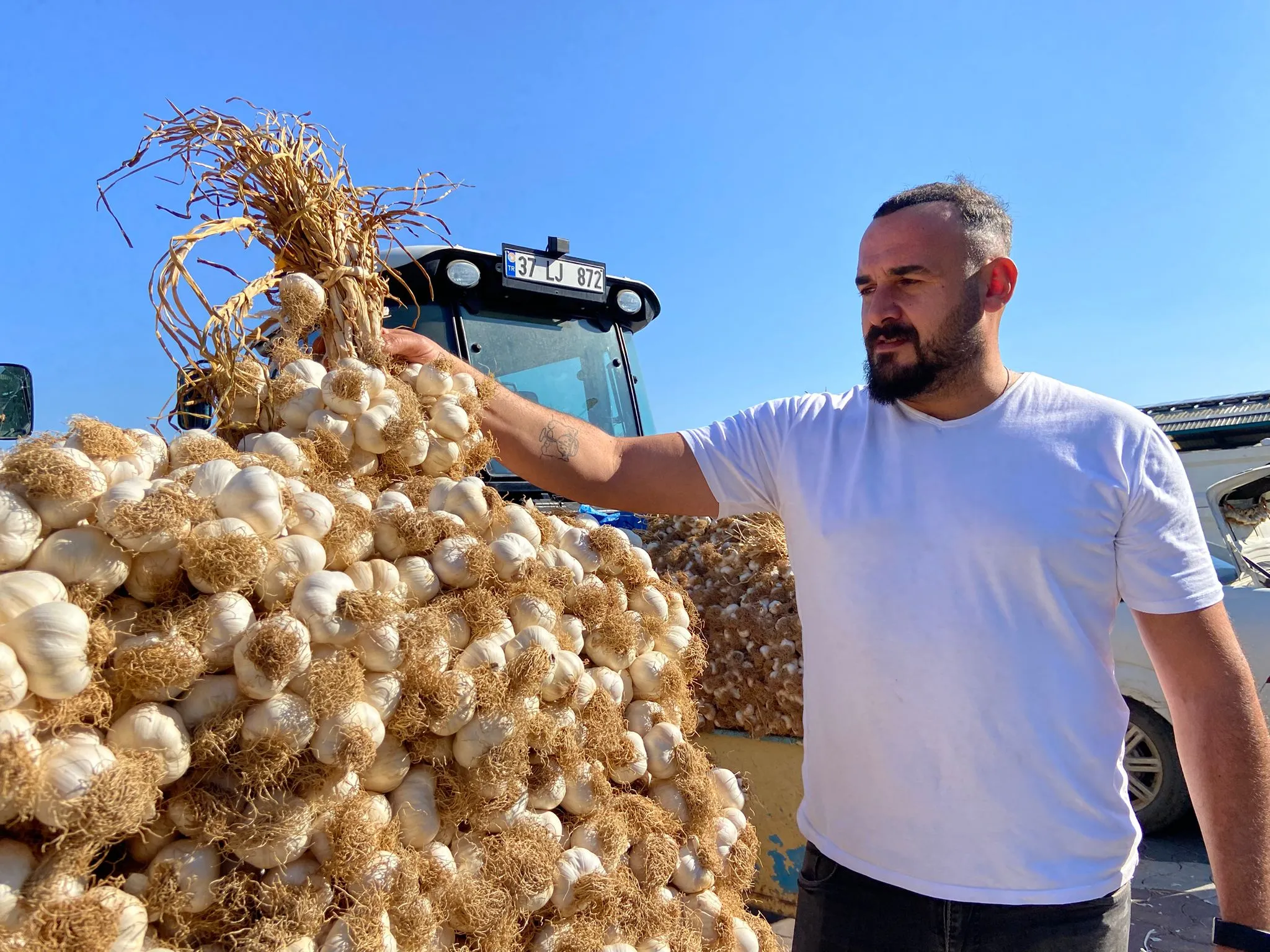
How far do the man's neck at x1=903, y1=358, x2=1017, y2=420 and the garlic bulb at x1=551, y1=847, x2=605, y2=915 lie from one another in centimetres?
114

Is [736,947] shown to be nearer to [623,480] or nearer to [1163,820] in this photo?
[623,480]

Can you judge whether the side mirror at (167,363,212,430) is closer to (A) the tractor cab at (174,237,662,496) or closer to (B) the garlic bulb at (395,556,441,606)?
(B) the garlic bulb at (395,556,441,606)

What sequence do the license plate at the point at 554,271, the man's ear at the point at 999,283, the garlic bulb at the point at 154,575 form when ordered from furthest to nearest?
1. the license plate at the point at 554,271
2. the man's ear at the point at 999,283
3. the garlic bulb at the point at 154,575

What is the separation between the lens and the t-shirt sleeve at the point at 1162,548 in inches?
63.8

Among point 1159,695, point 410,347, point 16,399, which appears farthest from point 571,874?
point 1159,695

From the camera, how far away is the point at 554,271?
4023 millimetres

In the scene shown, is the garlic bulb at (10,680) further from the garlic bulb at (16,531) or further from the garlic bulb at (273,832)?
the garlic bulb at (273,832)

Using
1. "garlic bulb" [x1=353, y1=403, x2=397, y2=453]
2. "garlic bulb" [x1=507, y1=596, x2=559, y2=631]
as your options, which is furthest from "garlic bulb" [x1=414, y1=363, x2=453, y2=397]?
"garlic bulb" [x1=507, y1=596, x2=559, y2=631]

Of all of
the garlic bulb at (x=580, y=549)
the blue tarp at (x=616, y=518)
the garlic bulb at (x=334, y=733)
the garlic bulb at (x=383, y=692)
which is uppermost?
the blue tarp at (x=616, y=518)

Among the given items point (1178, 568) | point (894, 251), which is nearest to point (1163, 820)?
point (1178, 568)

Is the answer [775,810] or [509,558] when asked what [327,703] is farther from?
[775,810]

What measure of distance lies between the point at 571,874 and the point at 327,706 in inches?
22.5

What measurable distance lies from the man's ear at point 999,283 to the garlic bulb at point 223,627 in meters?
1.59

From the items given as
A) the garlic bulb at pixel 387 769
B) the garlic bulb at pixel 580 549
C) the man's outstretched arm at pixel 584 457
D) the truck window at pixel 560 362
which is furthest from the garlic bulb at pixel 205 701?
the truck window at pixel 560 362
